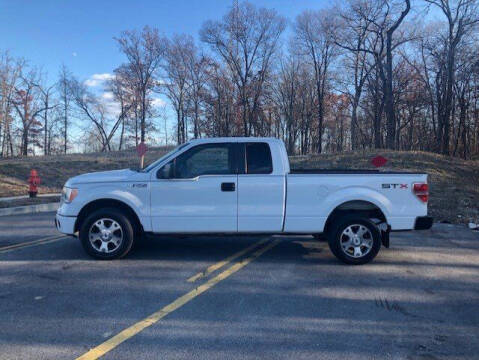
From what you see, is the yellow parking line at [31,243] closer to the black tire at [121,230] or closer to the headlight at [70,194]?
the headlight at [70,194]

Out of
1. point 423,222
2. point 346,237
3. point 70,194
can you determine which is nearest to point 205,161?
point 70,194

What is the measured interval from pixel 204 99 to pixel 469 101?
3270cm

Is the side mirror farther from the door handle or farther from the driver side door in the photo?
the door handle

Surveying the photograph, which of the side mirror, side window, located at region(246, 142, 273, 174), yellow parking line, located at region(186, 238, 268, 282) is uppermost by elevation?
side window, located at region(246, 142, 273, 174)

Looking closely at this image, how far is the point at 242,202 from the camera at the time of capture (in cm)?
572

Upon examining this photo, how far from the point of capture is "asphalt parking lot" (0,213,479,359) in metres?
3.32

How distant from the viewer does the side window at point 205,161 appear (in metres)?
5.79

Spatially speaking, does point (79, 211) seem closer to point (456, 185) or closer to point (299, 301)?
point (299, 301)

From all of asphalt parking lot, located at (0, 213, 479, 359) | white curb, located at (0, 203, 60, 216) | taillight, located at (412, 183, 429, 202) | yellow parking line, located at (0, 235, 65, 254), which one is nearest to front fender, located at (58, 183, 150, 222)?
asphalt parking lot, located at (0, 213, 479, 359)

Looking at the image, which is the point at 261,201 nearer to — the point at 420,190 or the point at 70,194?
the point at 420,190

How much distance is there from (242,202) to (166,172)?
125 cm

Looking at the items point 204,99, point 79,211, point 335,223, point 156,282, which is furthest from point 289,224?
point 204,99

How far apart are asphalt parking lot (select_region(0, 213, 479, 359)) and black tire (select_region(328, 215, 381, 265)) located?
14 centimetres

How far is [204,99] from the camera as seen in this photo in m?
→ 53.9
